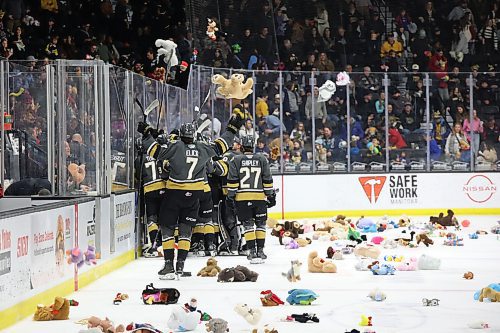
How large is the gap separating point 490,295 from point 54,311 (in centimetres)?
368

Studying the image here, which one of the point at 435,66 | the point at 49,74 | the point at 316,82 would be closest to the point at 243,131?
the point at 316,82

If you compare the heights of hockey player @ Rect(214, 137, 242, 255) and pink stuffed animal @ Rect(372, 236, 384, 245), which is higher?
hockey player @ Rect(214, 137, 242, 255)

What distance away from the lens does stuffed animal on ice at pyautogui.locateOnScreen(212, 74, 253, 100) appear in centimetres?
1645

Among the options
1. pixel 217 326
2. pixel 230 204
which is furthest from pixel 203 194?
pixel 217 326

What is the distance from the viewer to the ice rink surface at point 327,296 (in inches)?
299

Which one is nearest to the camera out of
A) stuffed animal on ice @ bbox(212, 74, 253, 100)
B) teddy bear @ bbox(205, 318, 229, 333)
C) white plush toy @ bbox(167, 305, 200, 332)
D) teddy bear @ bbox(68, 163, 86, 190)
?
teddy bear @ bbox(205, 318, 229, 333)

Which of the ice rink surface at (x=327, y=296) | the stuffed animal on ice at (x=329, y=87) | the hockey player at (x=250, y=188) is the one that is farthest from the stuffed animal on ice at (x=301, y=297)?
the stuffed animal on ice at (x=329, y=87)

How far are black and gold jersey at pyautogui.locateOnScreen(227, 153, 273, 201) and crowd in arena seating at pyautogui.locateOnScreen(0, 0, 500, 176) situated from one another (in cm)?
493

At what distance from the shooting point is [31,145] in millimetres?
10180

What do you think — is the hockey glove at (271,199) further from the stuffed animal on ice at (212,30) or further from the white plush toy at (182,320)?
the stuffed animal on ice at (212,30)

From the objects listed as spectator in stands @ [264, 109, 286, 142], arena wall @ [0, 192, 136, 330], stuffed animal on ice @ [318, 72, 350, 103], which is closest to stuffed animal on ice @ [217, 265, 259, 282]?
arena wall @ [0, 192, 136, 330]

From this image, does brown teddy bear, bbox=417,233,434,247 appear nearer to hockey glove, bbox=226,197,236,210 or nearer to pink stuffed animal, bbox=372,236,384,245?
pink stuffed animal, bbox=372,236,384,245

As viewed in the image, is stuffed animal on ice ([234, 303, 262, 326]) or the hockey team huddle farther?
the hockey team huddle

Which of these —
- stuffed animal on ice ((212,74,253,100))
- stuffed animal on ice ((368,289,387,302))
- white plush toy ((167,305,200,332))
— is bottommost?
stuffed animal on ice ((368,289,387,302))
